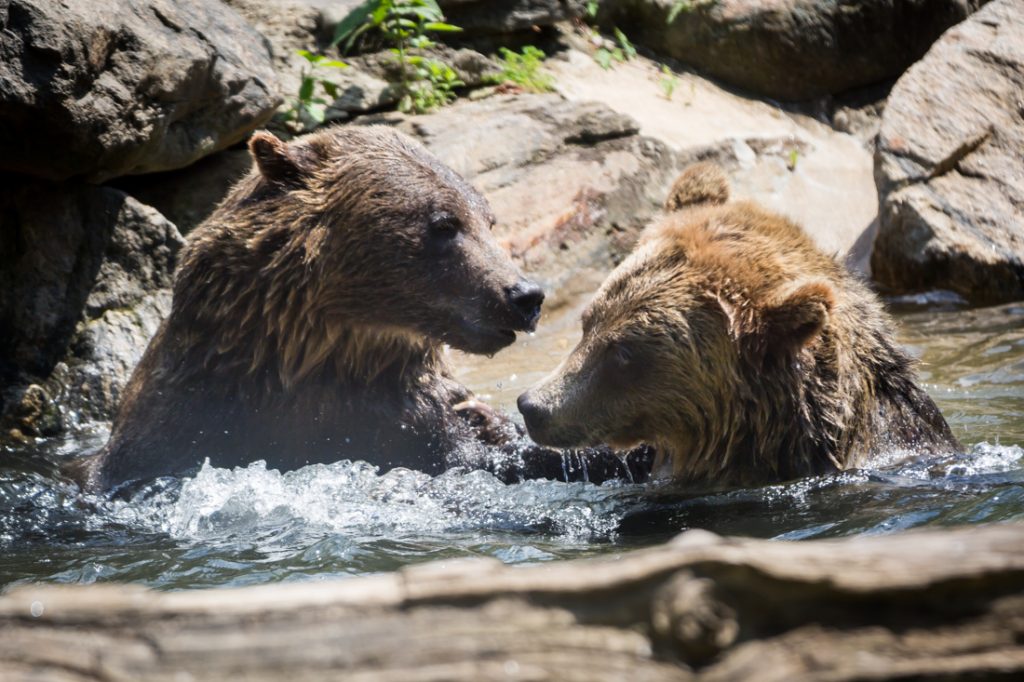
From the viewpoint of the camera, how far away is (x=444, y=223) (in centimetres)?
601

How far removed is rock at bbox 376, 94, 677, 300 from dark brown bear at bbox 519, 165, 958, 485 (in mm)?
4607

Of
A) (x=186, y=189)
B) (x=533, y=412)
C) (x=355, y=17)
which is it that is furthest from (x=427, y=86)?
(x=533, y=412)

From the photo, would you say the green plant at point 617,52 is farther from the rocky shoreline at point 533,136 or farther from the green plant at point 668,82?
the green plant at point 668,82

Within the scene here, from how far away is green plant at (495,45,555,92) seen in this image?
11453mm

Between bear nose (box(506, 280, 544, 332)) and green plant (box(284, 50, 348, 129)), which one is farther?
green plant (box(284, 50, 348, 129))

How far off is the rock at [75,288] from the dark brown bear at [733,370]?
3.60 metres

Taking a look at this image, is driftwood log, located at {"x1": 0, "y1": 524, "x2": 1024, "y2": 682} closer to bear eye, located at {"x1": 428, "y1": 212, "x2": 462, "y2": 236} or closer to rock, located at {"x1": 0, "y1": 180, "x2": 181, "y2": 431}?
bear eye, located at {"x1": 428, "y1": 212, "x2": 462, "y2": 236}

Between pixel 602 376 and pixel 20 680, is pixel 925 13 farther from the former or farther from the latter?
pixel 20 680

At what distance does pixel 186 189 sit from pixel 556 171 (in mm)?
3208

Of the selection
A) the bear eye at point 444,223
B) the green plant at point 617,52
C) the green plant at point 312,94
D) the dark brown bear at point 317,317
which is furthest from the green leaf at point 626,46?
the bear eye at point 444,223

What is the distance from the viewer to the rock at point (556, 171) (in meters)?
10.0

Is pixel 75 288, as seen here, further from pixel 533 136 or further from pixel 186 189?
pixel 533 136

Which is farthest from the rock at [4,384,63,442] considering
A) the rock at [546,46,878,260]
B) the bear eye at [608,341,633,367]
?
the rock at [546,46,878,260]

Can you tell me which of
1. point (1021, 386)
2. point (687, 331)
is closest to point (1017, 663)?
point (687, 331)
